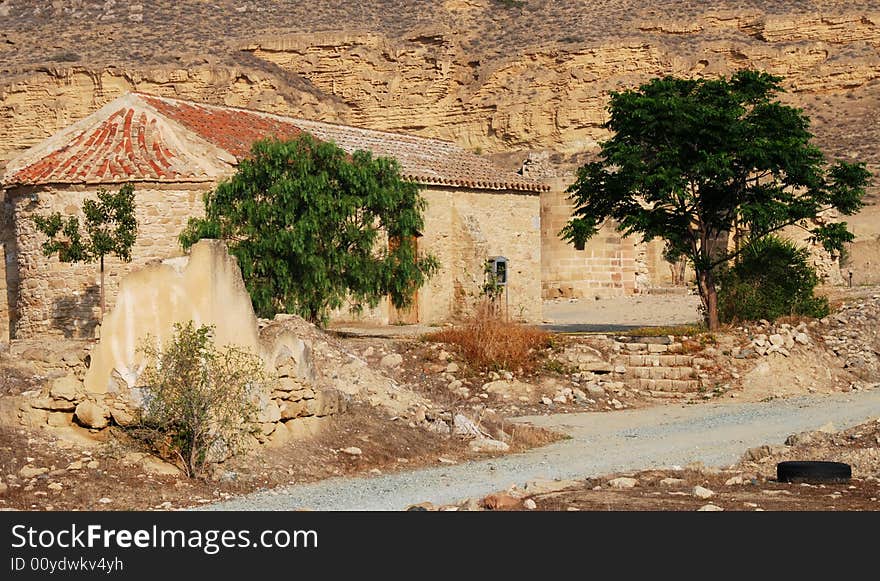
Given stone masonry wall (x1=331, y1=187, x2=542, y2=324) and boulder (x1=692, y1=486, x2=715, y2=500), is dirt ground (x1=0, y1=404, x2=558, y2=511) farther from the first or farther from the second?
stone masonry wall (x1=331, y1=187, x2=542, y2=324)

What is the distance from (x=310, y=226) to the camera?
68.9ft

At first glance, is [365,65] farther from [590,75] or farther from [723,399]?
[723,399]

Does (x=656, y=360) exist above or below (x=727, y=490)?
above

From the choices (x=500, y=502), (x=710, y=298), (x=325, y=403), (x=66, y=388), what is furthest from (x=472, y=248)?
(x=500, y=502)

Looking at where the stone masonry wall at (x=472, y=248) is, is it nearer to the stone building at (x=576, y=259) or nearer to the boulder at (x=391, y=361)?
the boulder at (x=391, y=361)

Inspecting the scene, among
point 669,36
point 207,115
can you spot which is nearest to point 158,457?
point 207,115

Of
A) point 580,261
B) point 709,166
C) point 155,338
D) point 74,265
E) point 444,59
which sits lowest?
point 155,338

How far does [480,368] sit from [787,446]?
228 inches

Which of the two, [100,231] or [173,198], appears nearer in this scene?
[100,231]

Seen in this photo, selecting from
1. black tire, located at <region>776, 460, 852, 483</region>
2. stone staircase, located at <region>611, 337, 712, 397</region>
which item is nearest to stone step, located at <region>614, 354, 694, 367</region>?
stone staircase, located at <region>611, 337, 712, 397</region>

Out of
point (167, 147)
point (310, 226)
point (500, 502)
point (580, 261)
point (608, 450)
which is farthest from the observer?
point (580, 261)

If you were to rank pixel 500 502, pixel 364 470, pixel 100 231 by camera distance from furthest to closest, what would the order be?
pixel 100 231, pixel 364 470, pixel 500 502

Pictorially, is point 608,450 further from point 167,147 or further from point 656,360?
point 167,147

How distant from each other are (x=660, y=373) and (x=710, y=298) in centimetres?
266
